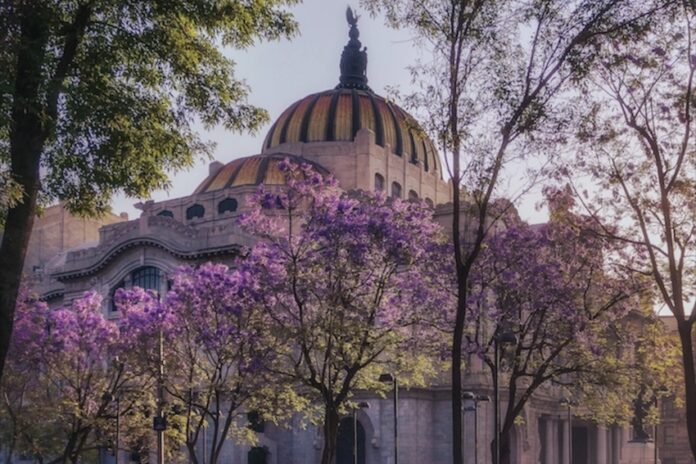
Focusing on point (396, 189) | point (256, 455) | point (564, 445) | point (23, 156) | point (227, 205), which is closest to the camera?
point (23, 156)

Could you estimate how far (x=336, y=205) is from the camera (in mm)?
32344

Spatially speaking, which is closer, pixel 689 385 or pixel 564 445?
pixel 689 385

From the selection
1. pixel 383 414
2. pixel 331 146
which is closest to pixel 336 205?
pixel 383 414

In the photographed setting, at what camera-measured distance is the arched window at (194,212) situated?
244 ft

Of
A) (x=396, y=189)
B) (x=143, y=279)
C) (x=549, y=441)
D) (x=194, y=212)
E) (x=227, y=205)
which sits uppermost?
(x=396, y=189)

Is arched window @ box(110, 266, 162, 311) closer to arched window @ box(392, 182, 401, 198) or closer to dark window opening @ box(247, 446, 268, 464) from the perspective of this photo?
dark window opening @ box(247, 446, 268, 464)

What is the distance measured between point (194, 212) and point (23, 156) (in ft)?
192

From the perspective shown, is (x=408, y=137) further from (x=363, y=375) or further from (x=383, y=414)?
(x=363, y=375)

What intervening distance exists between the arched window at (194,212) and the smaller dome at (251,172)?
136 cm

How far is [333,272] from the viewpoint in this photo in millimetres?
31750

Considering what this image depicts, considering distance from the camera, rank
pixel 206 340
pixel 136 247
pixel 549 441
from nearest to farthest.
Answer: pixel 206 340 → pixel 136 247 → pixel 549 441

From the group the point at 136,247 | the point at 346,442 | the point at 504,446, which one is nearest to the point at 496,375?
the point at 504,446

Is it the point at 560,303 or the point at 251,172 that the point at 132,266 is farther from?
the point at 560,303

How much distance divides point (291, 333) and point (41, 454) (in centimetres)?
1859
